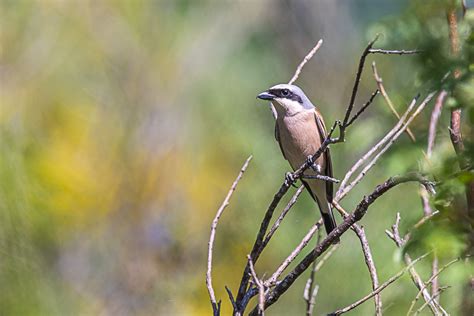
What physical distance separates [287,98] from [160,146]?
4347mm

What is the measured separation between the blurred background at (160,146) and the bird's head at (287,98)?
0.35 metres

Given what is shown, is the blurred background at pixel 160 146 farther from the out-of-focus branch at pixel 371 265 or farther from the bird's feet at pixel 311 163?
the out-of-focus branch at pixel 371 265

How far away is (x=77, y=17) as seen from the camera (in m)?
10.3

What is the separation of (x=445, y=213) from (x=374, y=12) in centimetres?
714

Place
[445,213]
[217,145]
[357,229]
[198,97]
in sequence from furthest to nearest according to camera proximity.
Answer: [198,97] < [217,145] < [357,229] < [445,213]

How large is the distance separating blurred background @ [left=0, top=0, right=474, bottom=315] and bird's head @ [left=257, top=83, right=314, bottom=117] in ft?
1.15

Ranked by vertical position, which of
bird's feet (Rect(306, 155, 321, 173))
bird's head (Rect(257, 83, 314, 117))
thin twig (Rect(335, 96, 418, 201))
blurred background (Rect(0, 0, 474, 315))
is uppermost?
blurred background (Rect(0, 0, 474, 315))

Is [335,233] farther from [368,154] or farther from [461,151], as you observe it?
[461,151]

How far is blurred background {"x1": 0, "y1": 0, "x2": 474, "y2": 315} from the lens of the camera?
5559 millimetres

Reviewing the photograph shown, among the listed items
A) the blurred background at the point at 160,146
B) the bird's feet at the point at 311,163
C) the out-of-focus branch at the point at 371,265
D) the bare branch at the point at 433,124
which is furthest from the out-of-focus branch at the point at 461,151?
the bird's feet at the point at 311,163

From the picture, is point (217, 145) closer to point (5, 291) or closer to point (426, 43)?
point (5, 291)

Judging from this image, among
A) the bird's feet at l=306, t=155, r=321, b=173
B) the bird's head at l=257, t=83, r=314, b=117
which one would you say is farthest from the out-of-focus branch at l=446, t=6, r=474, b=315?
the bird's head at l=257, t=83, r=314, b=117

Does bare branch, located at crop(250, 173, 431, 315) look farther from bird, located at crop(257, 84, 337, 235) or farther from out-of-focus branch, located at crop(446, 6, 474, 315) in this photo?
bird, located at crop(257, 84, 337, 235)

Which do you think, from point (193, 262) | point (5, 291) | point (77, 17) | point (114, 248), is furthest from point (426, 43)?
point (77, 17)
